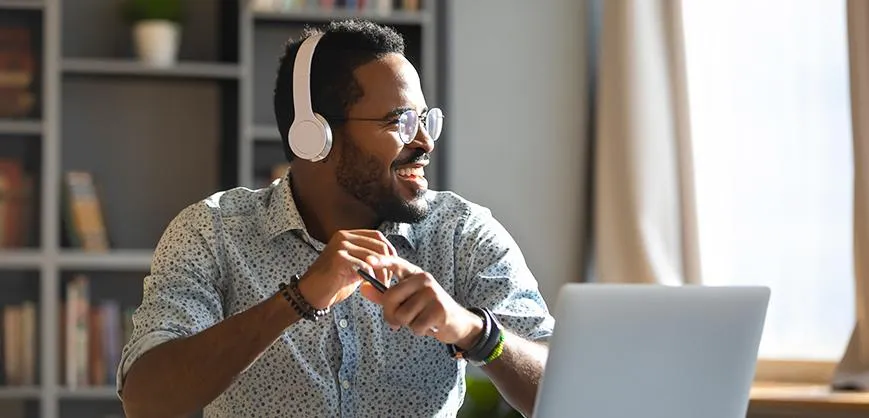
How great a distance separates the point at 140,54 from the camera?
4027 millimetres

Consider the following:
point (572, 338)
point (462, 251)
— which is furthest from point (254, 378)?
point (572, 338)

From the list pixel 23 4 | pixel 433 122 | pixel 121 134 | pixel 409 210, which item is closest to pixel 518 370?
pixel 409 210

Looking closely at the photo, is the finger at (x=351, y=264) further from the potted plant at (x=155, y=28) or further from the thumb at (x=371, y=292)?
the potted plant at (x=155, y=28)

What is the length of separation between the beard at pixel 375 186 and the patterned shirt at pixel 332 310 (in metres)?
0.05

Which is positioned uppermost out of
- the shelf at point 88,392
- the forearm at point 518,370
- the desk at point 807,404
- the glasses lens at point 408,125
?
the glasses lens at point 408,125

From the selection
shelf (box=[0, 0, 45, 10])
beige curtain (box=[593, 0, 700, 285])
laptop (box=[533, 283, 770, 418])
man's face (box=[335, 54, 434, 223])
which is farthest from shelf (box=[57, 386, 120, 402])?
laptop (box=[533, 283, 770, 418])

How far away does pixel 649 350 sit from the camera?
4.40 feet

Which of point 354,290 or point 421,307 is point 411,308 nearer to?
point 421,307

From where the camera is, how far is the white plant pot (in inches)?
156

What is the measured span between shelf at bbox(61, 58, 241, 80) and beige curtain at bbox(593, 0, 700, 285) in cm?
112

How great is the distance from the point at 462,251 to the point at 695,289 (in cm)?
75

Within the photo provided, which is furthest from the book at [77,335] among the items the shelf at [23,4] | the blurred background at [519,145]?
the shelf at [23,4]

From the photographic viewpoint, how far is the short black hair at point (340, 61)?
2086 millimetres

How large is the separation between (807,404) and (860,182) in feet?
1.82
